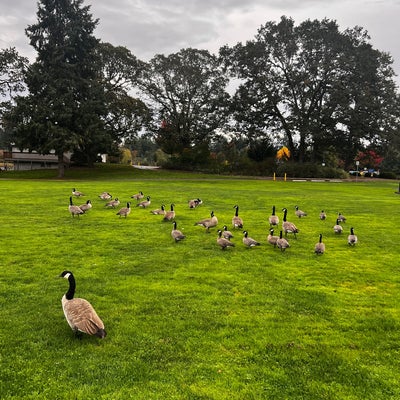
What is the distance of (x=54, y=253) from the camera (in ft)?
40.2

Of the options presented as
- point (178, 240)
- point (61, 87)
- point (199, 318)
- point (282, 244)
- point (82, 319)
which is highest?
point (61, 87)

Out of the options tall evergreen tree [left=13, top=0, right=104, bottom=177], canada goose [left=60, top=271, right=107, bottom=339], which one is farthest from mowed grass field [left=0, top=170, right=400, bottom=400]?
tall evergreen tree [left=13, top=0, right=104, bottom=177]

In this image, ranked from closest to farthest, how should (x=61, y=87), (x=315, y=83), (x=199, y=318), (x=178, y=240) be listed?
(x=199, y=318)
(x=178, y=240)
(x=61, y=87)
(x=315, y=83)

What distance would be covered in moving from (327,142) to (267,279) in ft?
206

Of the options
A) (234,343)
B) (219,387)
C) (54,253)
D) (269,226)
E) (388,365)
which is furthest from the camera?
A: (269,226)

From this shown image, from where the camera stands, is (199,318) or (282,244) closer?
(199,318)

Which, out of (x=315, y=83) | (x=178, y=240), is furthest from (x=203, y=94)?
(x=178, y=240)

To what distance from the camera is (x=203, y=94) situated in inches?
2822

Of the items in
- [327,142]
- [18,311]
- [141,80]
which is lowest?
[18,311]

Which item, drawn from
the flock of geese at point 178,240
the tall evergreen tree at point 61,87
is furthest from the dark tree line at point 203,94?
the flock of geese at point 178,240

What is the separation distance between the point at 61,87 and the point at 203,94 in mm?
28407

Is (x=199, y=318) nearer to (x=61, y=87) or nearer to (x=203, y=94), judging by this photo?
(x=61, y=87)

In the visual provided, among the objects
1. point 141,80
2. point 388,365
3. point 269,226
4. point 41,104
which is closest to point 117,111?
point 141,80

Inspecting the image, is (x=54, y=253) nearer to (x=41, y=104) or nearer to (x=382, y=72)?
(x=41, y=104)
